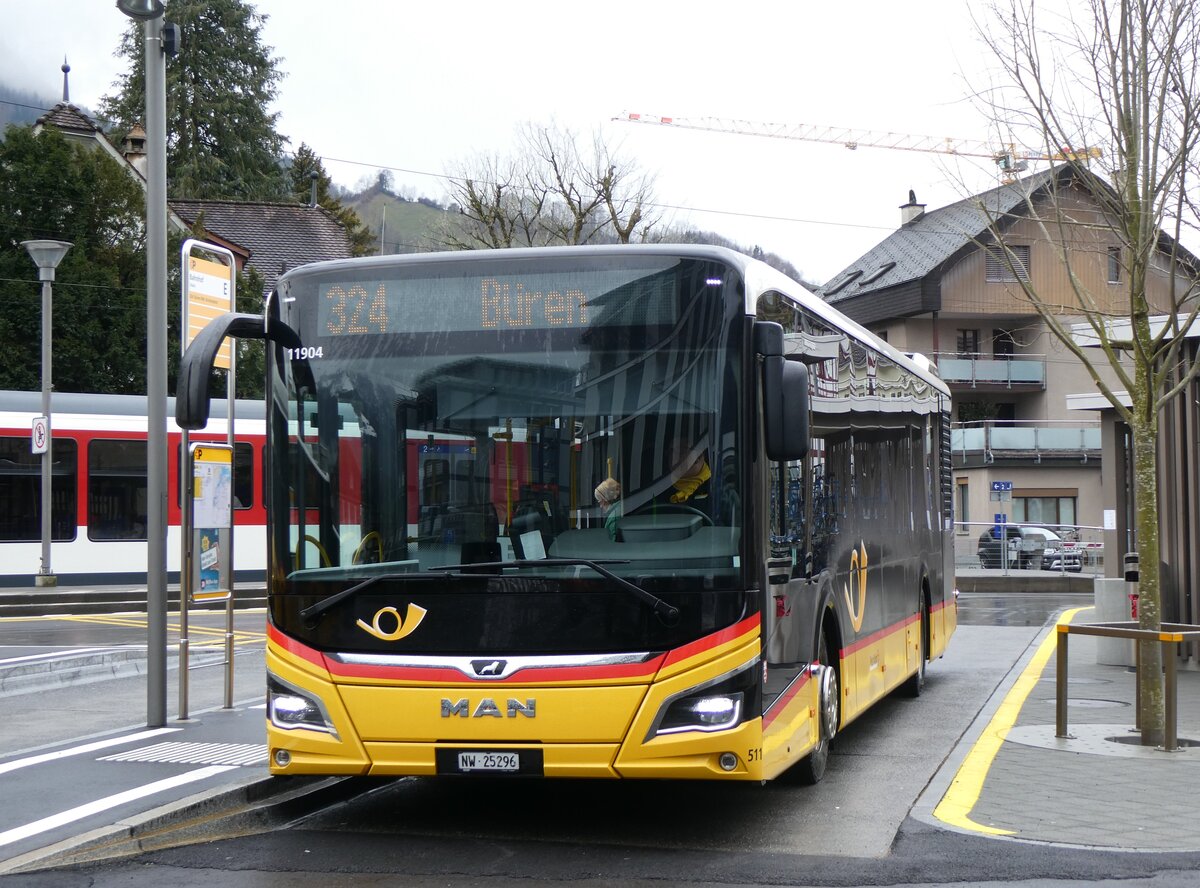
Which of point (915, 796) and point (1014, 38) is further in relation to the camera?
point (1014, 38)

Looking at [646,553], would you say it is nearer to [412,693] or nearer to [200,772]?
[412,693]

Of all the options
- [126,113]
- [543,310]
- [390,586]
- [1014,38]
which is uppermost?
[126,113]

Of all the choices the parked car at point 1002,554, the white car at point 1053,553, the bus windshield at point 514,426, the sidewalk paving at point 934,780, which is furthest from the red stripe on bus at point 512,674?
the white car at point 1053,553

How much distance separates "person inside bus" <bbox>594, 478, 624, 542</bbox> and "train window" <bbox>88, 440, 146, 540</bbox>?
2125 cm

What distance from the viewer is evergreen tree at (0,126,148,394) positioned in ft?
118

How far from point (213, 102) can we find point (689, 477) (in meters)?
59.7

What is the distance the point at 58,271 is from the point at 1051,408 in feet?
119

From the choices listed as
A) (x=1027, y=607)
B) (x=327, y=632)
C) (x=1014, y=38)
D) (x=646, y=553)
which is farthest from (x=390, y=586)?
(x=1027, y=607)

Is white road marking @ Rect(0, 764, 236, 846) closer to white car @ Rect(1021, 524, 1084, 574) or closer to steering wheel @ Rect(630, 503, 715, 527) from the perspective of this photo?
steering wheel @ Rect(630, 503, 715, 527)

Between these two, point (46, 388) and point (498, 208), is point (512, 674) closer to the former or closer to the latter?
point (46, 388)

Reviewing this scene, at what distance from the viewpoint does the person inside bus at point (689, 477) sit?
7.20 metres

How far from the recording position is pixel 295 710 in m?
7.46

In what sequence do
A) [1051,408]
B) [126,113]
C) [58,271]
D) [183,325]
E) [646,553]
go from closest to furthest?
[646,553] < [183,325] < [58,271] < [1051,408] < [126,113]

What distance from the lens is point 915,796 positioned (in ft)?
28.3
